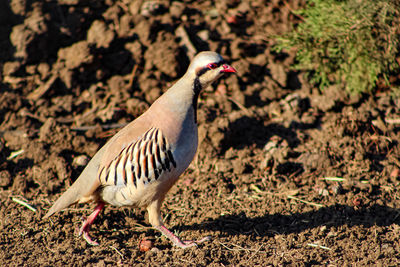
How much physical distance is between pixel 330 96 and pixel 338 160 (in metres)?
1.13

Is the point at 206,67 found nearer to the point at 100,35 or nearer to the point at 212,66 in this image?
the point at 212,66

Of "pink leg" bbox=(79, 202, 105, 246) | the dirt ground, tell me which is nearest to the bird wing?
"pink leg" bbox=(79, 202, 105, 246)

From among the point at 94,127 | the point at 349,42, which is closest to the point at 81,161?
the point at 94,127

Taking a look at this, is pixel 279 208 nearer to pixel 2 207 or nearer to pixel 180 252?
pixel 180 252

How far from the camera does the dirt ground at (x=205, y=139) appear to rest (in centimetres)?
446

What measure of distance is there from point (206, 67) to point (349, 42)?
2.86 metres

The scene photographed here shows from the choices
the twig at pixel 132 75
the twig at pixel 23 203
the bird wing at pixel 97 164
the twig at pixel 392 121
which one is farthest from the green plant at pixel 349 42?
the twig at pixel 23 203

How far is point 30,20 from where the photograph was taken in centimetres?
691

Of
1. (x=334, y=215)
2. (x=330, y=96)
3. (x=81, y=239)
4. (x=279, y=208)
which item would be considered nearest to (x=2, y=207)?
(x=81, y=239)

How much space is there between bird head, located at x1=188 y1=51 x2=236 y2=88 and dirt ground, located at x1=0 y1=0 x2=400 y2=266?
1.50 metres

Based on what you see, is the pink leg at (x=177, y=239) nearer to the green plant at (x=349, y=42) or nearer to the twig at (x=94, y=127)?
the twig at (x=94, y=127)

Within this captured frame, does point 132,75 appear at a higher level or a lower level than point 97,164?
lower

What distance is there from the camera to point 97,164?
14.8 ft

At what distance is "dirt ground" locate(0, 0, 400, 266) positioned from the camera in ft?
14.6
